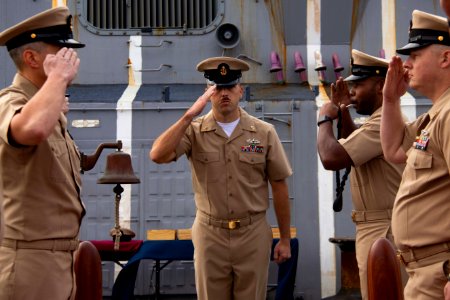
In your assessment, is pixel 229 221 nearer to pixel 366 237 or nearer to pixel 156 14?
pixel 366 237

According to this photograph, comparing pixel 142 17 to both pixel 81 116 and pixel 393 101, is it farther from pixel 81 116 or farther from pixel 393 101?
pixel 393 101

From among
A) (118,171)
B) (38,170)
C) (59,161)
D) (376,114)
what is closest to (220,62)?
(376,114)

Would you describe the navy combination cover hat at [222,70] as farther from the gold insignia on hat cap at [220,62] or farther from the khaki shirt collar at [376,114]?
the khaki shirt collar at [376,114]

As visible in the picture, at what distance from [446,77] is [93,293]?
1939mm

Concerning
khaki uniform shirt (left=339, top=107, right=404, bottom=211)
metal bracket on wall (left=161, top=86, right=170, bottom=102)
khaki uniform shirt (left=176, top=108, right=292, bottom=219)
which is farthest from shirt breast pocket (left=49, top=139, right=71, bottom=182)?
metal bracket on wall (left=161, top=86, right=170, bottom=102)

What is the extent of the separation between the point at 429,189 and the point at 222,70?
247 cm

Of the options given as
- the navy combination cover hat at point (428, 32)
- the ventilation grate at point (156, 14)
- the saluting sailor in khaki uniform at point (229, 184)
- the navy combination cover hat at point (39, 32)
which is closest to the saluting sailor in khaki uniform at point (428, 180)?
the navy combination cover hat at point (428, 32)

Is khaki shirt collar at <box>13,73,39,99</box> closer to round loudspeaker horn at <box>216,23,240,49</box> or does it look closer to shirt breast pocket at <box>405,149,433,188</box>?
shirt breast pocket at <box>405,149,433,188</box>

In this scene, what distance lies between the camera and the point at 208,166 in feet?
18.1

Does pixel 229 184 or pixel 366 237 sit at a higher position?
pixel 229 184

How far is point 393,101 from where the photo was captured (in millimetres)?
4016

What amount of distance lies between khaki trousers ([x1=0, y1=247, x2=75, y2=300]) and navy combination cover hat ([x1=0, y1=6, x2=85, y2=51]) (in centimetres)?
90

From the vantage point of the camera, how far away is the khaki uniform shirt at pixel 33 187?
3543mm

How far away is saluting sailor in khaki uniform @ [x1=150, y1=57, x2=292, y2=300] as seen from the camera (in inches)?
211
